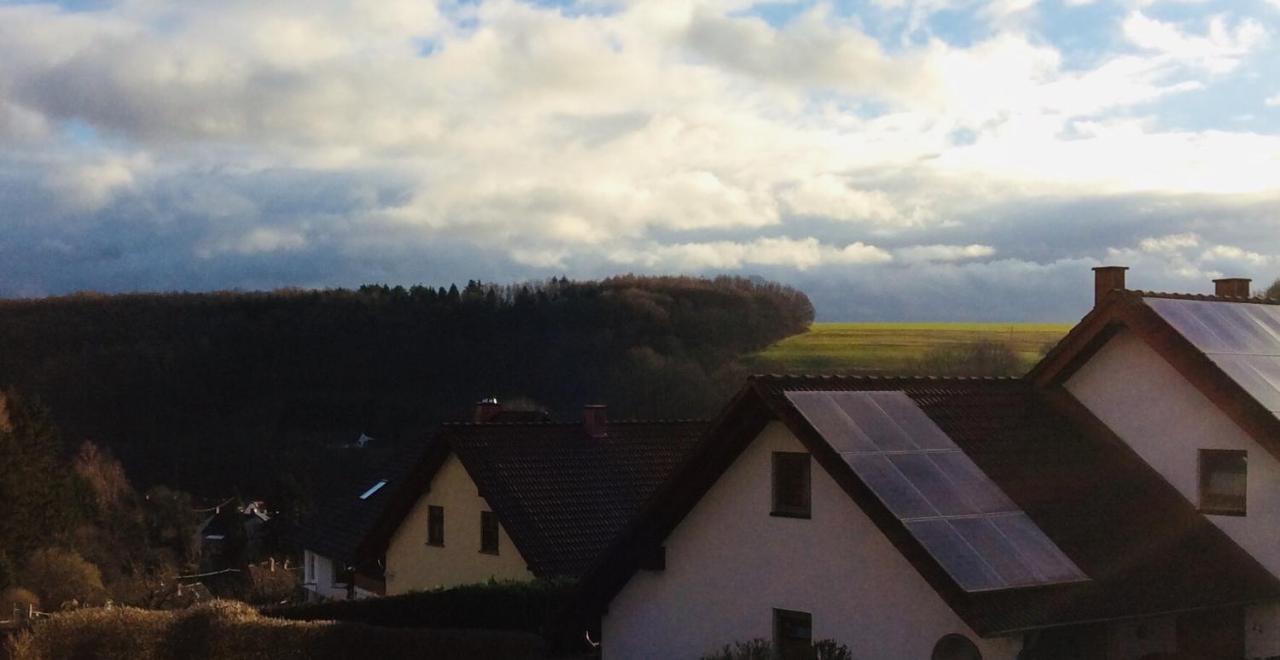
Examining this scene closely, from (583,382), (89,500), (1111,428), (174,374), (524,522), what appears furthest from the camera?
(174,374)

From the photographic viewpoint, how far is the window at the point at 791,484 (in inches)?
666

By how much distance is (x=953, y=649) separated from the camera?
15.1 meters

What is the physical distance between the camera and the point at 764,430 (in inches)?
681

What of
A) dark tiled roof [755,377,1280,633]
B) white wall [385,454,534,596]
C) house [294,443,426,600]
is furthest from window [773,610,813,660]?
house [294,443,426,600]

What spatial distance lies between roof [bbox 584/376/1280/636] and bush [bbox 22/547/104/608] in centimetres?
3615

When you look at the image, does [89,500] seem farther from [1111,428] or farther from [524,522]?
[1111,428]

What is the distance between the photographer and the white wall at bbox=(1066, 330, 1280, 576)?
16.8m

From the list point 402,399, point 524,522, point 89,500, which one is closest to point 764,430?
point 524,522

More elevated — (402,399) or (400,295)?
(400,295)

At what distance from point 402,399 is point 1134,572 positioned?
7219 cm

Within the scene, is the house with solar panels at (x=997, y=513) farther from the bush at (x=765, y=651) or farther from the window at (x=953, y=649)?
the bush at (x=765, y=651)

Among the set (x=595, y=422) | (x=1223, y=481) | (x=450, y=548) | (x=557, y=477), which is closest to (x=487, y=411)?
(x=595, y=422)

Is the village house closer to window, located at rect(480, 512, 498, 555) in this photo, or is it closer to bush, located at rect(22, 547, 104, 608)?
window, located at rect(480, 512, 498, 555)

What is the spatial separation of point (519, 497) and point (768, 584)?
11132 mm
